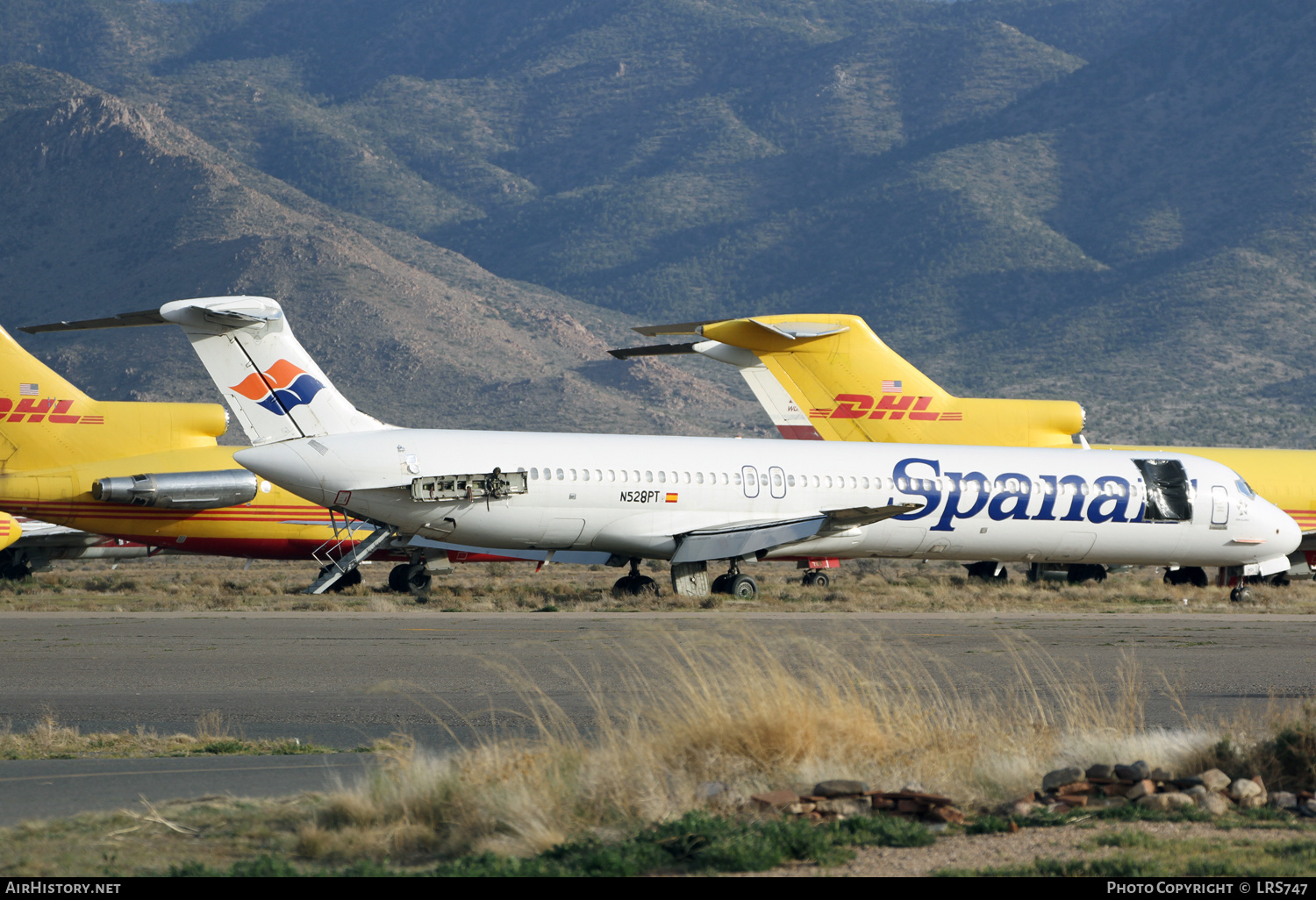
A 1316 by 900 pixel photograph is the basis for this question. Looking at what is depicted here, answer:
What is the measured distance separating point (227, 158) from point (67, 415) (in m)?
141

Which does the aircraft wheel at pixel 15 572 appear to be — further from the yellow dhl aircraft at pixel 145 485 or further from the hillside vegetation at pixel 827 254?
the hillside vegetation at pixel 827 254

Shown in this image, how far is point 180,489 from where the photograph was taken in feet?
112

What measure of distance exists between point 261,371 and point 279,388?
43cm

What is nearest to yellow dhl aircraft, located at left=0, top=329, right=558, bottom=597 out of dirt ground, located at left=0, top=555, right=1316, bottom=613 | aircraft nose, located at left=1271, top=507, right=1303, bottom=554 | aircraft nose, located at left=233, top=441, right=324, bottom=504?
dirt ground, located at left=0, top=555, right=1316, bottom=613

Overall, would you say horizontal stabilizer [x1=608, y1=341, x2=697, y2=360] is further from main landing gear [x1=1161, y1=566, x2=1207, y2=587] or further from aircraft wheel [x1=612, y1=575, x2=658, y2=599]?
main landing gear [x1=1161, y1=566, x2=1207, y2=587]

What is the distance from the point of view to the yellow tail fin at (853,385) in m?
33.8

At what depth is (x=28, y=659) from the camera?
1906 centimetres

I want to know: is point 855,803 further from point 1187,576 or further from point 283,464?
point 1187,576

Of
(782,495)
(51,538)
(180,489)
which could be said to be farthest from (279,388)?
(51,538)

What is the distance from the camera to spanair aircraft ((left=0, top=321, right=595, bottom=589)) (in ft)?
112

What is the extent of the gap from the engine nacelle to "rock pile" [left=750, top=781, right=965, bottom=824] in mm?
27752

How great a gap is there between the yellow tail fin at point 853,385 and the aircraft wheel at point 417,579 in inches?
300

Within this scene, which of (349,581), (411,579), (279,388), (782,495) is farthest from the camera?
(349,581)
